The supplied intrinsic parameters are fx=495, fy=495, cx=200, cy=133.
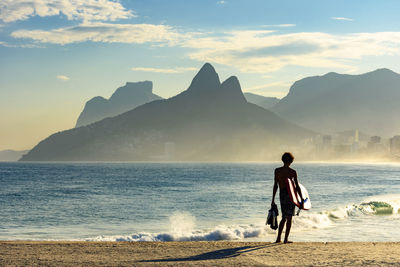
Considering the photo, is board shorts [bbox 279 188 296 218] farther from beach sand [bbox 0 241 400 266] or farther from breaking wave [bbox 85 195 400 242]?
breaking wave [bbox 85 195 400 242]

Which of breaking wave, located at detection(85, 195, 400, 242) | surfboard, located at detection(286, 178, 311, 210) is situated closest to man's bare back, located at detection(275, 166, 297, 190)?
surfboard, located at detection(286, 178, 311, 210)

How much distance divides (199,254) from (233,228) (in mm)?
9366

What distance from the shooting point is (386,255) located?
427 inches

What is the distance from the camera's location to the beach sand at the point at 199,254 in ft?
32.7

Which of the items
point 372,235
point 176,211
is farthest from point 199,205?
point 372,235

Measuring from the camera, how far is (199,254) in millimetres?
11078

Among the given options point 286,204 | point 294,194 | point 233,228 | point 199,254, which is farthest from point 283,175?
point 233,228

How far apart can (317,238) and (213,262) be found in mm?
7617

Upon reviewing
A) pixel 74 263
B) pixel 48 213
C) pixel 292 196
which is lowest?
pixel 48 213

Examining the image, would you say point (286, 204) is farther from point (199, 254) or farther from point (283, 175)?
point (199, 254)

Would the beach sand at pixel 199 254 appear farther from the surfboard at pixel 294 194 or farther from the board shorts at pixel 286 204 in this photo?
the surfboard at pixel 294 194

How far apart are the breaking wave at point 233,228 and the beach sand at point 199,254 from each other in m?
5.38

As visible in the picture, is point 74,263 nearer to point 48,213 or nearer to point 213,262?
point 213,262

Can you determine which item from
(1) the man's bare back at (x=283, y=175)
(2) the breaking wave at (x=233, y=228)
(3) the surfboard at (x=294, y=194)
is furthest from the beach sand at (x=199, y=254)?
(2) the breaking wave at (x=233, y=228)
